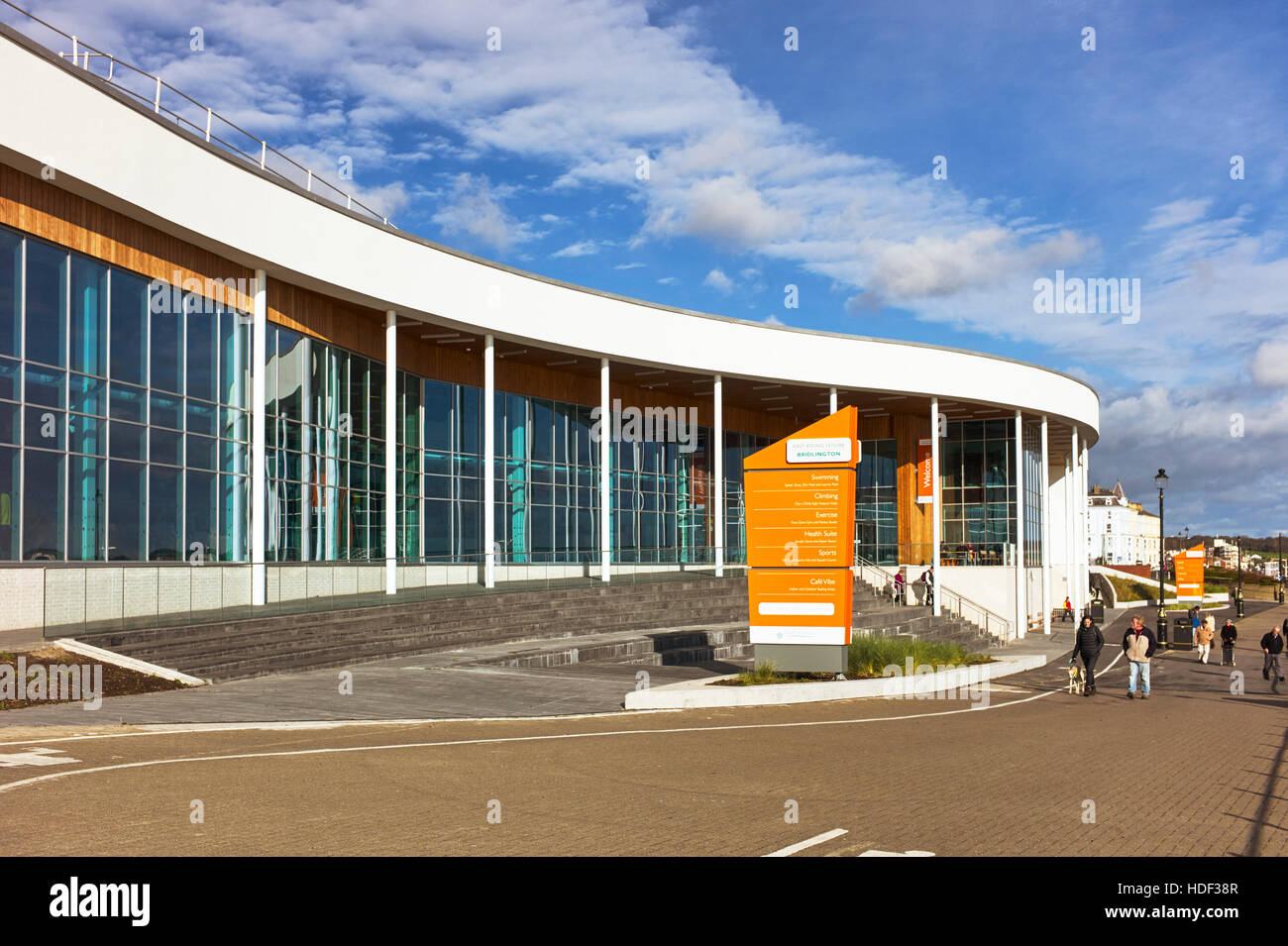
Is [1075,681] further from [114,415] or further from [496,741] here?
[114,415]

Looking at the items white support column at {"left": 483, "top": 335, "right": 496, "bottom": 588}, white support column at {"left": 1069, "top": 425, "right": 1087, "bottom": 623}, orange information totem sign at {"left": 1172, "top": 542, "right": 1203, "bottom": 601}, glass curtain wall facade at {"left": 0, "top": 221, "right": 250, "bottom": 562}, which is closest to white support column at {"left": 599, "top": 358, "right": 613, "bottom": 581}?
white support column at {"left": 483, "top": 335, "right": 496, "bottom": 588}

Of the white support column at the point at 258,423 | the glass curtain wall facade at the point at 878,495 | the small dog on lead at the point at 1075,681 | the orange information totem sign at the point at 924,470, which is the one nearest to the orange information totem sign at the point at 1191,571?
the orange information totem sign at the point at 924,470

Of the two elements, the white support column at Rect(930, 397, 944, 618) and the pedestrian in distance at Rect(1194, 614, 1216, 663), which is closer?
the pedestrian in distance at Rect(1194, 614, 1216, 663)

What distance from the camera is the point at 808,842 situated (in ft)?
25.8

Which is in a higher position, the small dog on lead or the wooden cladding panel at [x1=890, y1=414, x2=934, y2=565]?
the wooden cladding panel at [x1=890, y1=414, x2=934, y2=565]

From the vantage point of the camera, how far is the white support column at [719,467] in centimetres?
4134

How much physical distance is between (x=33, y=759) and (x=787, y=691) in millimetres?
11433

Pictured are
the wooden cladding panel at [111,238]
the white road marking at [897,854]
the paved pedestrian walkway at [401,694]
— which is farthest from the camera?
the wooden cladding panel at [111,238]

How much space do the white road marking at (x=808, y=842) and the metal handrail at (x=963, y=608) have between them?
34929mm

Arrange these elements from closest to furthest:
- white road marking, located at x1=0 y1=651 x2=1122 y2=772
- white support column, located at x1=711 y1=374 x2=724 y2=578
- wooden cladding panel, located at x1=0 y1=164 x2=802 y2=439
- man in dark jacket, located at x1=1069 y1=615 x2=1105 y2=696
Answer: white road marking, located at x1=0 y1=651 x2=1122 y2=772, man in dark jacket, located at x1=1069 y1=615 x2=1105 y2=696, wooden cladding panel, located at x1=0 y1=164 x2=802 y2=439, white support column, located at x1=711 y1=374 x2=724 y2=578

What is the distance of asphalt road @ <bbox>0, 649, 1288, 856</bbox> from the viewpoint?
784cm

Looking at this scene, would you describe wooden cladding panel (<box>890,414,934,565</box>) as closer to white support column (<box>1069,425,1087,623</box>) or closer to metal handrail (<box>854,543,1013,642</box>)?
metal handrail (<box>854,543,1013,642</box>)

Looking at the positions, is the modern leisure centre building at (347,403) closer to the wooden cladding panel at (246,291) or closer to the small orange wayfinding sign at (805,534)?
the wooden cladding panel at (246,291)

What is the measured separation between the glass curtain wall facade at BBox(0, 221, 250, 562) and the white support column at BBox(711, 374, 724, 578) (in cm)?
1846
